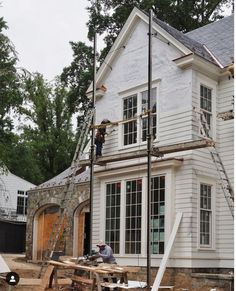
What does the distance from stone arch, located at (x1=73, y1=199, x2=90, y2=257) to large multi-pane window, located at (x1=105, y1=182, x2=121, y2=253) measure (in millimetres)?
5634

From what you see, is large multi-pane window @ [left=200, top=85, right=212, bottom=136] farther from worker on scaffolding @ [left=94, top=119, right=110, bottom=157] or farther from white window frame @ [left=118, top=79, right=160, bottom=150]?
worker on scaffolding @ [left=94, top=119, right=110, bottom=157]

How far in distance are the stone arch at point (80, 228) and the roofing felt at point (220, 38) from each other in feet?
28.5

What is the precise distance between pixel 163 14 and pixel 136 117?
629 inches

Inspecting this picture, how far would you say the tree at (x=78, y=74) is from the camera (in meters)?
31.0

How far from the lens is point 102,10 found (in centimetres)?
3194

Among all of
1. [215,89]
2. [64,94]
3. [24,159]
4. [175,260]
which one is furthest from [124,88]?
[24,159]

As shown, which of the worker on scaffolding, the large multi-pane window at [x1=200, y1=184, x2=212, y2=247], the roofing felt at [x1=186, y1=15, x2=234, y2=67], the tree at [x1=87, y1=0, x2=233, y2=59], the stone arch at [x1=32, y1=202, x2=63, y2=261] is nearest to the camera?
the large multi-pane window at [x1=200, y1=184, x2=212, y2=247]

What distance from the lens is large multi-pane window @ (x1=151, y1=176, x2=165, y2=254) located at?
15188mm

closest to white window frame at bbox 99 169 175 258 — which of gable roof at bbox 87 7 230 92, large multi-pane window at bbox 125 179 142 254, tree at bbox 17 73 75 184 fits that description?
large multi-pane window at bbox 125 179 142 254

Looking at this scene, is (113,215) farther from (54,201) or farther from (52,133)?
(52,133)

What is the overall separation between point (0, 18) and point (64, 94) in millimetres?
22629

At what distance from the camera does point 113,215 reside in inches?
664

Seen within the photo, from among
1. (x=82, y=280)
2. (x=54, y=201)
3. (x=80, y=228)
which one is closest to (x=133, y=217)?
(x=82, y=280)

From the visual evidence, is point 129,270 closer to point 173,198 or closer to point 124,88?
point 173,198
